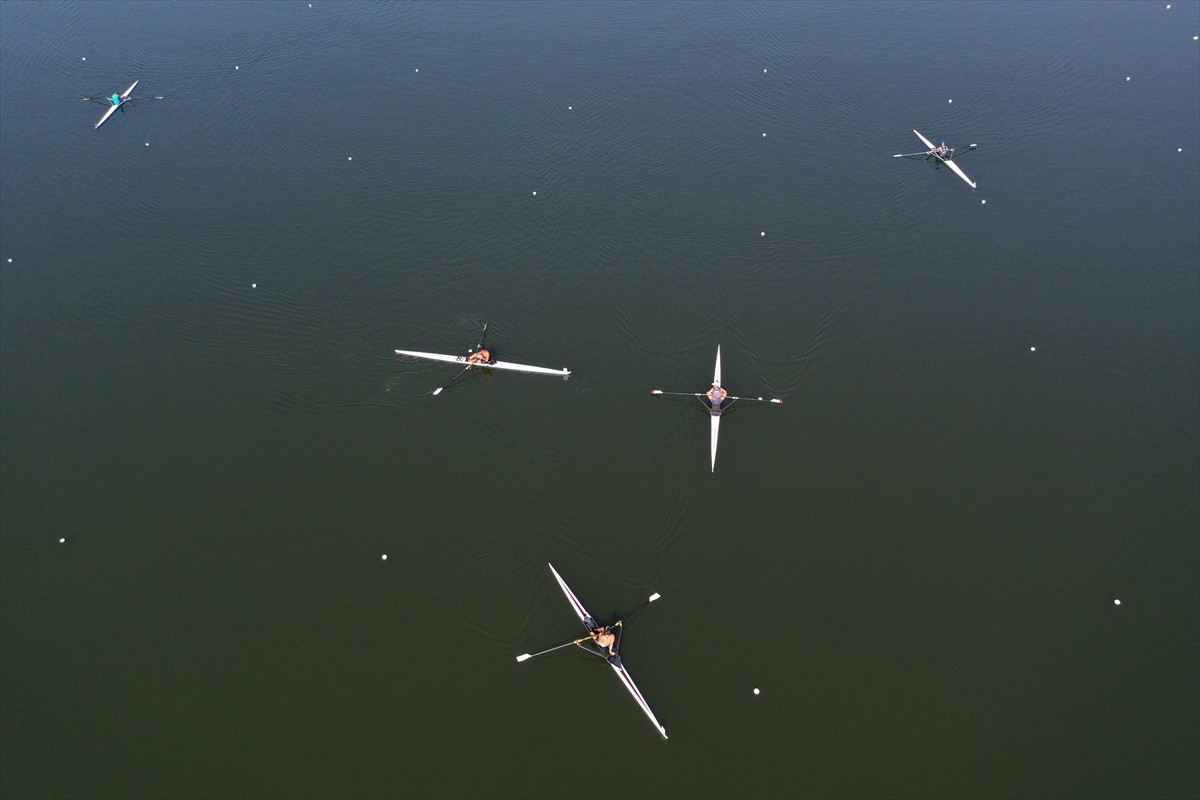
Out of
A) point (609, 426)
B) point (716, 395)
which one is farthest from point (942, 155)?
point (609, 426)

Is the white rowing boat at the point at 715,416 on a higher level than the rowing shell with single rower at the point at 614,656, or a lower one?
higher

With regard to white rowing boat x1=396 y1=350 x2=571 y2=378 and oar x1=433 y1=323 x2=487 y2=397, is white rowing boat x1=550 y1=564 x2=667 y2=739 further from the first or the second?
oar x1=433 y1=323 x2=487 y2=397

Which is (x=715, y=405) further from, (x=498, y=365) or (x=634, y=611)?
(x=498, y=365)

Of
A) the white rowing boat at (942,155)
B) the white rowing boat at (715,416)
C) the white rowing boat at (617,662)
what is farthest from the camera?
the white rowing boat at (942,155)

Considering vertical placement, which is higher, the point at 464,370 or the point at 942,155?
the point at 942,155

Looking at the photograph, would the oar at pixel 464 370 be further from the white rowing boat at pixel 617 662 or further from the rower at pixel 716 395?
the rower at pixel 716 395

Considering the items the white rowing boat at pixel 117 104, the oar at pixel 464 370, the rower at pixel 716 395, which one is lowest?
the oar at pixel 464 370

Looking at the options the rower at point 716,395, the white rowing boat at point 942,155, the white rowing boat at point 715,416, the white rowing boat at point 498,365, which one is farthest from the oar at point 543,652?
the white rowing boat at point 942,155

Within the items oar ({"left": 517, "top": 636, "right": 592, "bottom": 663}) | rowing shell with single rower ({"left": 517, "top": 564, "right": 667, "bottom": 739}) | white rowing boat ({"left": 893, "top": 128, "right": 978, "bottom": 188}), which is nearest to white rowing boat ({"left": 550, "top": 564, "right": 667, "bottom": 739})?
rowing shell with single rower ({"left": 517, "top": 564, "right": 667, "bottom": 739})
